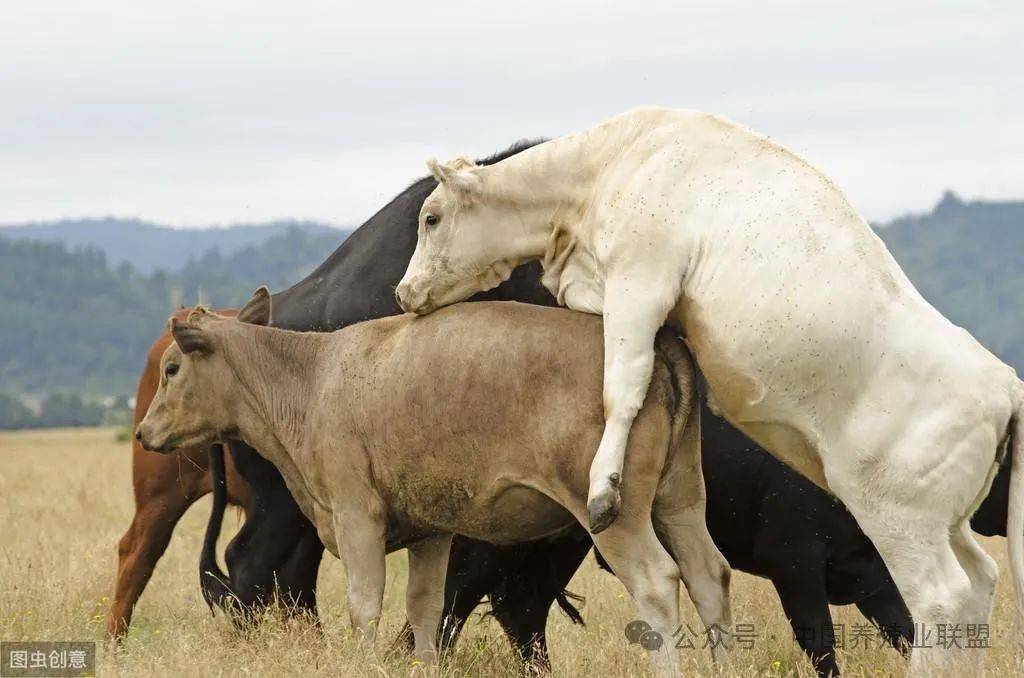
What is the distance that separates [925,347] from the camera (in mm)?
6648

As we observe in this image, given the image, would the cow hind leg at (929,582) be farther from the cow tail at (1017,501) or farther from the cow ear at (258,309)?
the cow ear at (258,309)

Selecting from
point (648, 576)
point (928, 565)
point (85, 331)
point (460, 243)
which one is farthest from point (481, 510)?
point (85, 331)

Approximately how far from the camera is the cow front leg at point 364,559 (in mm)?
7738

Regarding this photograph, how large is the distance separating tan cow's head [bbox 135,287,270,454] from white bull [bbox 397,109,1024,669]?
2155mm

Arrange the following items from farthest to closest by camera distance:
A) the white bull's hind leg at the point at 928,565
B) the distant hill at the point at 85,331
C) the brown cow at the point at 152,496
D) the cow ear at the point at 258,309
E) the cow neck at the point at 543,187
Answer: the distant hill at the point at 85,331
the brown cow at the point at 152,496
the cow ear at the point at 258,309
the cow neck at the point at 543,187
the white bull's hind leg at the point at 928,565

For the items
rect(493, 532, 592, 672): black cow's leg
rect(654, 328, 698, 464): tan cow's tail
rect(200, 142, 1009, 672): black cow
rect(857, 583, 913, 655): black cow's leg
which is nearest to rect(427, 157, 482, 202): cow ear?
rect(200, 142, 1009, 672): black cow

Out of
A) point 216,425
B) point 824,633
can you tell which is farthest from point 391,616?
point 824,633

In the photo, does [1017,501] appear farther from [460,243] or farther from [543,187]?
[460,243]

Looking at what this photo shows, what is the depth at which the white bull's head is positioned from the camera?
7.80 m

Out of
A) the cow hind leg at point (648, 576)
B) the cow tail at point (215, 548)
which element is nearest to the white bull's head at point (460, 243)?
the cow hind leg at point (648, 576)

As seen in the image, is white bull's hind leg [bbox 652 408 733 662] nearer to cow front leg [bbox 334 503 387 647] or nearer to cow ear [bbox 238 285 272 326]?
cow front leg [bbox 334 503 387 647]

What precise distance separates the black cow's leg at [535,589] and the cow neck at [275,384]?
1666mm

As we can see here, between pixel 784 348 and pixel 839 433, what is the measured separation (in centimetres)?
43

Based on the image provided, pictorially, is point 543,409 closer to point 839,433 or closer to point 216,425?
point 839,433
